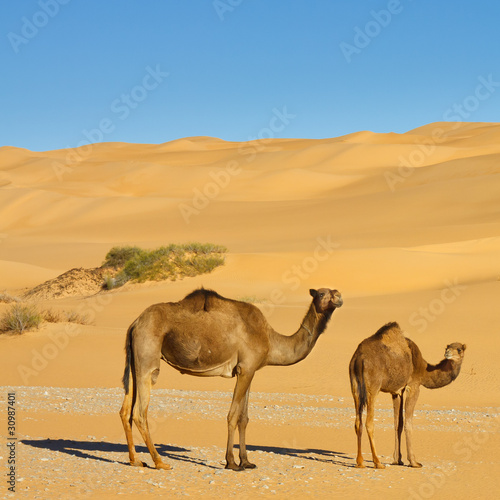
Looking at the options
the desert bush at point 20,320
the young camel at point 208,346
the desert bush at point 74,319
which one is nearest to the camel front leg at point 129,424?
the young camel at point 208,346

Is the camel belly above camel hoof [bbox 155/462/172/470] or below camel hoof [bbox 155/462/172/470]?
above

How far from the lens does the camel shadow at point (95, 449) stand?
344 inches

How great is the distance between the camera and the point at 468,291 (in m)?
24.9

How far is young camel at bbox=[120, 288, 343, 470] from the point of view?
27.0ft

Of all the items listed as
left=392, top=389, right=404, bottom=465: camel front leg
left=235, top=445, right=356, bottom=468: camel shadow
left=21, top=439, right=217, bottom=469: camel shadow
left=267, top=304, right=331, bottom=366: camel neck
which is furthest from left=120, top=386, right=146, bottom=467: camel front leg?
left=392, top=389, right=404, bottom=465: camel front leg

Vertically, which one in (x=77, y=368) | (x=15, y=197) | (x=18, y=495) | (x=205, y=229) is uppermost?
(x=15, y=197)

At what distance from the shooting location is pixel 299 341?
8734mm

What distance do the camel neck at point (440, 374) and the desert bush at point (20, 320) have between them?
35.8 feet

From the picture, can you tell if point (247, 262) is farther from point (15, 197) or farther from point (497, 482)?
point (15, 197)

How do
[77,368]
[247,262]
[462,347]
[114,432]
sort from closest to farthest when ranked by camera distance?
[462,347] → [114,432] → [77,368] → [247,262]

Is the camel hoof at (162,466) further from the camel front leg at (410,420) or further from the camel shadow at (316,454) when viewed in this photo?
the camel front leg at (410,420)

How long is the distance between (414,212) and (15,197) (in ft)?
126

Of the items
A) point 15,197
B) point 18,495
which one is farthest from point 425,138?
point 18,495

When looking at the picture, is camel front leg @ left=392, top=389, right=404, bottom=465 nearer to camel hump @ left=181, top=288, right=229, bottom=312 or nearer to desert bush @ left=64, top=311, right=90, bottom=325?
camel hump @ left=181, top=288, right=229, bottom=312
